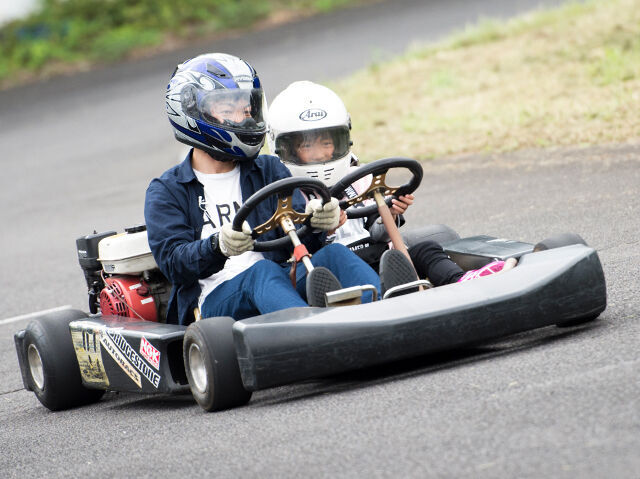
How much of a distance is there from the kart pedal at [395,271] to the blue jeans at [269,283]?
0.10m

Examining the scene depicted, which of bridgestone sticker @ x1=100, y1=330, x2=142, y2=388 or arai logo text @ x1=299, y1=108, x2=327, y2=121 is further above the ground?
arai logo text @ x1=299, y1=108, x2=327, y2=121

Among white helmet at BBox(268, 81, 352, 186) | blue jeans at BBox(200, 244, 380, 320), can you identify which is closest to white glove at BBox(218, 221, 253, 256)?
blue jeans at BBox(200, 244, 380, 320)

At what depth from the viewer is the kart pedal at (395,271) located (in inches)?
179

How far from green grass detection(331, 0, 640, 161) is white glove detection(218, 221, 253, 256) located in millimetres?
5830

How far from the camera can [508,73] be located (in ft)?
42.0

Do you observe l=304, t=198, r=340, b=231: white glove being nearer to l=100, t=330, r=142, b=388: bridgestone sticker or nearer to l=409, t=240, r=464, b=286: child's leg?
l=409, t=240, r=464, b=286: child's leg

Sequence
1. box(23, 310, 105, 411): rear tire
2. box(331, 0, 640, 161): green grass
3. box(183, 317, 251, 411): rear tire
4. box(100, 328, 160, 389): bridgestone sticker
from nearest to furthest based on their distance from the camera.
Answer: box(183, 317, 251, 411): rear tire → box(100, 328, 160, 389): bridgestone sticker → box(23, 310, 105, 411): rear tire → box(331, 0, 640, 161): green grass

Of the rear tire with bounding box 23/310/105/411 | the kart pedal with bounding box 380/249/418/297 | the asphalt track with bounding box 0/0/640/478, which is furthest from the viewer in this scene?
the rear tire with bounding box 23/310/105/411

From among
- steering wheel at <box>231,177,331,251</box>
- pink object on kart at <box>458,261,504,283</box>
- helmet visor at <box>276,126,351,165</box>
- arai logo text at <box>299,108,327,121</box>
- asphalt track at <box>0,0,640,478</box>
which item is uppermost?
arai logo text at <box>299,108,327,121</box>

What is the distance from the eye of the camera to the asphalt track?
10.4ft

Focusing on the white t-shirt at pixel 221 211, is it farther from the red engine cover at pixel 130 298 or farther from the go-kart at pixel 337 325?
A: the red engine cover at pixel 130 298

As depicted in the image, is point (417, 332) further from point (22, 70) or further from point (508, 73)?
point (22, 70)

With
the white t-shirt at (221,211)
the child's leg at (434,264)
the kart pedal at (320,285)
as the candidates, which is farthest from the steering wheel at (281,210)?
the child's leg at (434,264)

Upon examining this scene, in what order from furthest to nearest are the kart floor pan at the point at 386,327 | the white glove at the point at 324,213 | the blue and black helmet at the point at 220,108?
the blue and black helmet at the point at 220,108 → the white glove at the point at 324,213 → the kart floor pan at the point at 386,327
